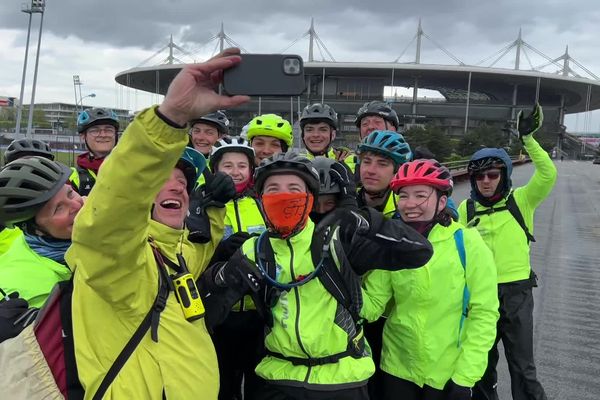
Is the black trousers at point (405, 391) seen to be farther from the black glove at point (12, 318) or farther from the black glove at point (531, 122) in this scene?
the black glove at point (531, 122)

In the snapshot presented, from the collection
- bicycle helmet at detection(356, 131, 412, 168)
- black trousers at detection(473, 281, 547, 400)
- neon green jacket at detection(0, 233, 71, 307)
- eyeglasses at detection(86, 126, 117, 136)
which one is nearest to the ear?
bicycle helmet at detection(356, 131, 412, 168)

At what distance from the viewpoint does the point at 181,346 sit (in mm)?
2006

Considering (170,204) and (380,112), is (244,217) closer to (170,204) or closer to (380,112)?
(170,204)

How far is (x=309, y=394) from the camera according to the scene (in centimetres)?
238

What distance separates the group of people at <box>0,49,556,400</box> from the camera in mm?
1493

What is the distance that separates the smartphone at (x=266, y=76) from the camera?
1.46 m

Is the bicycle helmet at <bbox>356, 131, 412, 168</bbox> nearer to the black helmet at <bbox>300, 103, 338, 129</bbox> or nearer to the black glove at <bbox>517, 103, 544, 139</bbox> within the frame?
the black helmet at <bbox>300, 103, 338, 129</bbox>

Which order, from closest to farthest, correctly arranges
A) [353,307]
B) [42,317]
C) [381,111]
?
[42,317] → [353,307] → [381,111]

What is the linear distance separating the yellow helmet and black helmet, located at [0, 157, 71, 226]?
210 centimetres

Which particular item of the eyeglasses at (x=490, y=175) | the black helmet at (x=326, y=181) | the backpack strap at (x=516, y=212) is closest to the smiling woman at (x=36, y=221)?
the black helmet at (x=326, y=181)

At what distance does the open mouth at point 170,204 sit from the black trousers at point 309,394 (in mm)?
1100

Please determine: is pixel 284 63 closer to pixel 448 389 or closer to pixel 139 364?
pixel 139 364

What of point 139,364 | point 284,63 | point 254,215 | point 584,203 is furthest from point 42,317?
point 584,203

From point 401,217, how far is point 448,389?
111cm
